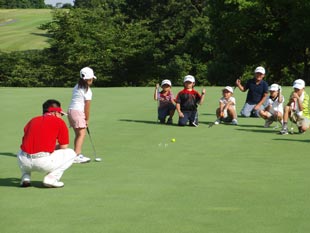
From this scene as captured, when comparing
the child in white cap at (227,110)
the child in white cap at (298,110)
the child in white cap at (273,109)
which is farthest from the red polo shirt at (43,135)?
the child in white cap at (227,110)

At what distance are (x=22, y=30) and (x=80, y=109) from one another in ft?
329

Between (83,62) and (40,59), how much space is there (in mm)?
4727

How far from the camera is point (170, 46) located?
2763 inches

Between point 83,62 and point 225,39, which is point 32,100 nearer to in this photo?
point 225,39

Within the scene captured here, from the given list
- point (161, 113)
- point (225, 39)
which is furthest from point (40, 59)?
point (161, 113)

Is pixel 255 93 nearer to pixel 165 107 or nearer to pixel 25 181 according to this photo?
pixel 165 107

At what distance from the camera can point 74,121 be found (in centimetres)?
1233

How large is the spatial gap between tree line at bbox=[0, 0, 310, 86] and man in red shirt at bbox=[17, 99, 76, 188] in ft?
145

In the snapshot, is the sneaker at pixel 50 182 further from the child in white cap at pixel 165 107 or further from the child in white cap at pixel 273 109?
the child in white cap at pixel 165 107

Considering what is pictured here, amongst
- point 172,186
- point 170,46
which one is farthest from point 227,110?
point 170,46

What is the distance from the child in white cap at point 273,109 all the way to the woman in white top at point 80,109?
631cm

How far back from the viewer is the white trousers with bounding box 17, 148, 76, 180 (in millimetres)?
9320

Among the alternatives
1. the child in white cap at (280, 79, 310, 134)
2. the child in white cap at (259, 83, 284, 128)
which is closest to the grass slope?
the child in white cap at (259, 83, 284, 128)

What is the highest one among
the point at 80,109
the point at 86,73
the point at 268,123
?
the point at 86,73
